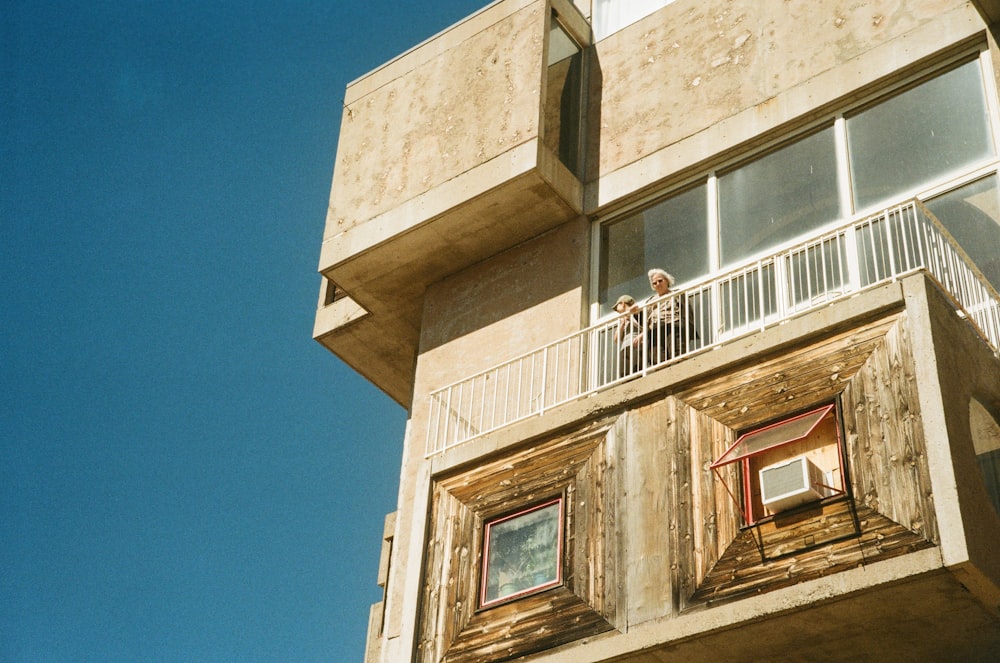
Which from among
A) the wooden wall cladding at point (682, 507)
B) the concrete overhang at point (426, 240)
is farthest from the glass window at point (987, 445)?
the concrete overhang at point (426, 240)

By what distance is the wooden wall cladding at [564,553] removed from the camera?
40.2ft

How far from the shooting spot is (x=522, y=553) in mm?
13078

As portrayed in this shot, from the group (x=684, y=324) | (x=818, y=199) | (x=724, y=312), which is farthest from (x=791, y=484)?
(x=818, y=199)

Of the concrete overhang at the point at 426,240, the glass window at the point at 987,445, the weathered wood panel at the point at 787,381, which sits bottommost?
the glass window at the point at 987,445

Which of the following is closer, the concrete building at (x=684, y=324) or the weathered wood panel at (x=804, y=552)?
the weathered wood panel at (x=804, y=552)

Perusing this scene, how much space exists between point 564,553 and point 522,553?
1.84 ft

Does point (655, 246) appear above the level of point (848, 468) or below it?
above

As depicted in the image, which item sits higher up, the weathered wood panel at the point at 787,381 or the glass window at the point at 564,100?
the glass window at the point at 564,100

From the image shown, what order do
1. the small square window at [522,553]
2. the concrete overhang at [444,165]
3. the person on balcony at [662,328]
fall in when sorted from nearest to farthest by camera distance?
the small square window at [522,553], the person on balcony at [662,328], the concrete overhang at [444,165]

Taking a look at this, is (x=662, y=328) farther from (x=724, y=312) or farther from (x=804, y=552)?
(x=804, y=552)

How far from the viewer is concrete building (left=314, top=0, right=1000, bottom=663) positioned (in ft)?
36.0

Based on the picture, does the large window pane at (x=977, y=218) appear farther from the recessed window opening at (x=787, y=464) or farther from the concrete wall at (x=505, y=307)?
the concrete wall at (x=505, y=307)

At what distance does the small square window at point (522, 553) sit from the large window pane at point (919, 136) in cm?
479

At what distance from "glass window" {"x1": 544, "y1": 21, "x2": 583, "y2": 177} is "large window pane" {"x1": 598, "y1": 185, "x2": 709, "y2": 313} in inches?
45.3
